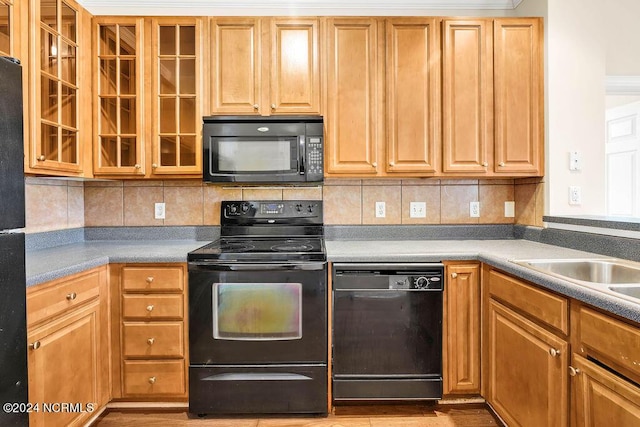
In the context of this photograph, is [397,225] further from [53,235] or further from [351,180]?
[53,235]

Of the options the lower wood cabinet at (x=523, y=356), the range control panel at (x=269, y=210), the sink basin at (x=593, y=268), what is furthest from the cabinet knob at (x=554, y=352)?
the range control panel at (x=269, y=210)

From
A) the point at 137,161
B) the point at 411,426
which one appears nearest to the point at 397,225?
the point at 411,426

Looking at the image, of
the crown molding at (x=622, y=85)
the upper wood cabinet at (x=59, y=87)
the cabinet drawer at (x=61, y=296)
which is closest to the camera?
the cabinet drawer at (x=61, y=296)

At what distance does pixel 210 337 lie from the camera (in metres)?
2.02

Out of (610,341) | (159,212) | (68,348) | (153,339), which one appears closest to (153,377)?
(153,339)

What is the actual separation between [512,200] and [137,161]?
2.53 meters

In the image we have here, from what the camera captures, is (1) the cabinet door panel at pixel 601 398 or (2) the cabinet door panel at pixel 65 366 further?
(2) the cabinet door panel at pixel 65 366

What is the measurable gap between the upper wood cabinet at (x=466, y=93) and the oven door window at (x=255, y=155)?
965mm

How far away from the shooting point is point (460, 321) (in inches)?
81.8

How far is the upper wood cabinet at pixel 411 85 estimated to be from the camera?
7.75 ft

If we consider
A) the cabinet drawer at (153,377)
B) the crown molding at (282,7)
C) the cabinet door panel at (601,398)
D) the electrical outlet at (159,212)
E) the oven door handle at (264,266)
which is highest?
the crown molding at (282,7)

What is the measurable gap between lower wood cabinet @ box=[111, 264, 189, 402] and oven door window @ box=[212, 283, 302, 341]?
214mm

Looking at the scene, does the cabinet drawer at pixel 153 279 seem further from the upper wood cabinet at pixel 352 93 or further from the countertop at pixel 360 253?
Answer: the upper wood cabinet at pixel 352 93

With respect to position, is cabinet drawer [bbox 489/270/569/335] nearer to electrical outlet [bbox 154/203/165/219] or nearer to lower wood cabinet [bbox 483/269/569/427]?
lower wood cabinet [bbox 483/269/569/427]
